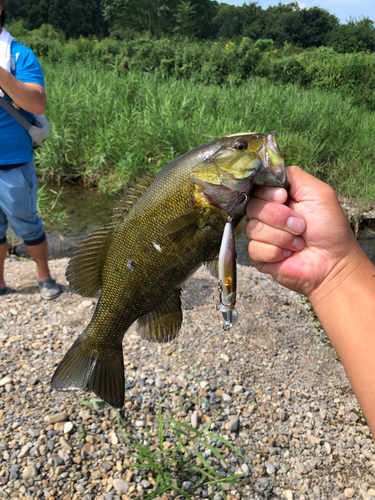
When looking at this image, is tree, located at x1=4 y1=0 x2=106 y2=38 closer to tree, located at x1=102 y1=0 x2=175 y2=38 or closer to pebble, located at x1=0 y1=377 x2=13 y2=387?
tree, located at x1=102 y1=0 x2=175 y2=38

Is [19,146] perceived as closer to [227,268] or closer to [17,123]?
[17,123]

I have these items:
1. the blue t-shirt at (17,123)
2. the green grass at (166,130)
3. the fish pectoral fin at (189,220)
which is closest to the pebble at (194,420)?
the fish pectoral fin at (189,220)

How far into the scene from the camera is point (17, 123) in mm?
3234

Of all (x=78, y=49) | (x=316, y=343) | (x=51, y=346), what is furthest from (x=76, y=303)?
(x=78, y=49)

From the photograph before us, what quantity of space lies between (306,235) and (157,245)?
0.75m

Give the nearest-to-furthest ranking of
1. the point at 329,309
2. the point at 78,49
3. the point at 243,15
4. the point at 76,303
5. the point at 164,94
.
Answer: the point at 329,309 < the point at 76,303 < the point at 164,94 < the point at 78,49 < the point at 243,15

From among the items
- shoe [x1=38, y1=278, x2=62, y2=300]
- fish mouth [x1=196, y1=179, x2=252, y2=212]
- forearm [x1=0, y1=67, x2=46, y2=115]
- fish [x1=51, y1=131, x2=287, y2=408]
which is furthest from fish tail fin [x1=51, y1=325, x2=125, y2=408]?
shoe [x1=38, y1=278, x2=62, y2=300]

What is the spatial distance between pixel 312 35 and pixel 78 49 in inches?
1770

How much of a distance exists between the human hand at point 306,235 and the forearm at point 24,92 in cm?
235

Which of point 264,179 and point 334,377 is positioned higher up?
point 264,179

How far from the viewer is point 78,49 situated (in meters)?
18.4

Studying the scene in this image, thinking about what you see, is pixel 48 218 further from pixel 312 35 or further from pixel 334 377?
pixel 312 35

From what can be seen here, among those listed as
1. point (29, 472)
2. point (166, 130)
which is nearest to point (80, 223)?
point (166, 130)

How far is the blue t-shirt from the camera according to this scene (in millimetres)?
3076
